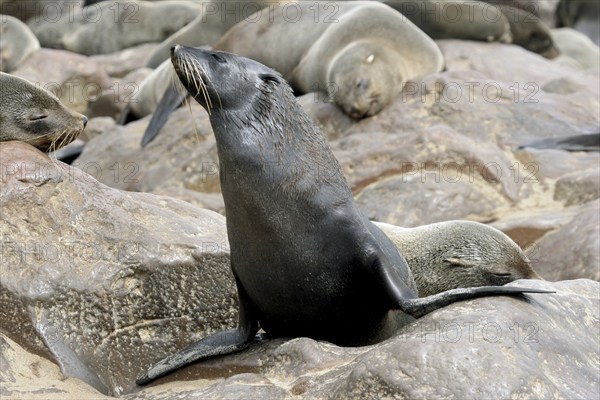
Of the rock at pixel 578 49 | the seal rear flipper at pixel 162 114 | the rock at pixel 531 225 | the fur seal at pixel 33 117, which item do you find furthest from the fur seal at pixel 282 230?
the rock at pixel 578 49

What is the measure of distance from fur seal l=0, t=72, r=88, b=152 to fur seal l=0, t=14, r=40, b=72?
32.9 feet

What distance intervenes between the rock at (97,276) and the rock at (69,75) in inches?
351

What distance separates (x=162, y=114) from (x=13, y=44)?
6432mm

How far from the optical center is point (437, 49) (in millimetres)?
10844

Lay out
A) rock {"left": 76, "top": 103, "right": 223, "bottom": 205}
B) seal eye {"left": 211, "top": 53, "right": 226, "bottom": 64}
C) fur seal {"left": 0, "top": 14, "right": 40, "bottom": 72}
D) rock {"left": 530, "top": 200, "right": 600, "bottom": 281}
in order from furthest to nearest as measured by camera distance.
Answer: fur seal {"left": 0, "top": 14, "right": 40, "bottom": 72}, rock {"left": 76, "top": 103, "right": 223, "bottom": 205}, rock {"left": 530, "top": 200, "right": 600, "bottom": 281}, seal eye {"left": 211, "top": 53, "right": 226, "bottom": 64}

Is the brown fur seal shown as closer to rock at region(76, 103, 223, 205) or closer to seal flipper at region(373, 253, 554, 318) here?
rock at region(76, 103, 223, 205)

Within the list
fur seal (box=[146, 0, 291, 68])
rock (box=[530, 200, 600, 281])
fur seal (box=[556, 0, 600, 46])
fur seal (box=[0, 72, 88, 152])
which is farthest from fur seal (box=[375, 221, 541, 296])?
fur seal (box=[556, 0, 600, 46])

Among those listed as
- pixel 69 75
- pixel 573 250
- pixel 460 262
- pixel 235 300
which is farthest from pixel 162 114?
pixel 235 300

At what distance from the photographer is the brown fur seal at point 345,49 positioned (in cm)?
964

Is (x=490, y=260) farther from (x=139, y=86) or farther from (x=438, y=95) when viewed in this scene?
(x=139, y=86)

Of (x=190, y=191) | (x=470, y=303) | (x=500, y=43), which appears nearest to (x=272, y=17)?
(x=500, y=43)

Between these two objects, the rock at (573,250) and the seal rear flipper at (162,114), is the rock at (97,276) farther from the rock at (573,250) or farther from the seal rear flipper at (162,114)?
the seal rear flipper at (162,114)

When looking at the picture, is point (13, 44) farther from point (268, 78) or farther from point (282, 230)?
point (282, 230)

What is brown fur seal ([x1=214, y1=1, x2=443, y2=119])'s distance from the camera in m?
9.64
